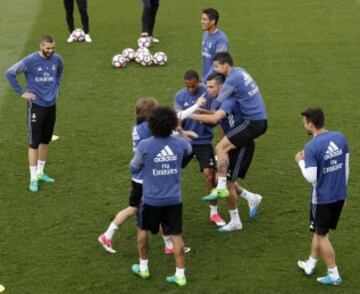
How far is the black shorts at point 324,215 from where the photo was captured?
845 cm

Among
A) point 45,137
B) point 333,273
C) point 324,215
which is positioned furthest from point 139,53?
point 333,273

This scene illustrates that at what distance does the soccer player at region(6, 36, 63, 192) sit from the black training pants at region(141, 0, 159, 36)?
7440 mm

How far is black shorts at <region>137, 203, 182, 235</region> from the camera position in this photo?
844cm

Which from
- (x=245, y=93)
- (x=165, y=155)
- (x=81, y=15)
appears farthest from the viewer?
(x=81, y=15)

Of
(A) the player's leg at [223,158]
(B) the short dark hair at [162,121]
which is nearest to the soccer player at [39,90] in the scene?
(A) the player's leg at [223,158]

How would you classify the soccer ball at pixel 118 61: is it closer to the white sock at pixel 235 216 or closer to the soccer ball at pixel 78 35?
the soccer ball at pixel 78 35

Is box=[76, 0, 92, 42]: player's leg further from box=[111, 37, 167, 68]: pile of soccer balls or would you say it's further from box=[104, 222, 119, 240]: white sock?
box=[104, 222, 119, 240]: white sock

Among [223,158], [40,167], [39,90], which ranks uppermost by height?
[39,90]

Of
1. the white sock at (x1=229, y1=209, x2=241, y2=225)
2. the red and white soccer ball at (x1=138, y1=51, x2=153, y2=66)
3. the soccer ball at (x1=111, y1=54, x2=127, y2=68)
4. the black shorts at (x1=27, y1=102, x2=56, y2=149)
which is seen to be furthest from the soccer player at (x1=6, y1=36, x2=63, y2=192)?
the red and white soccer ball at (x1=138, y1=51, x2=153, y2=66)

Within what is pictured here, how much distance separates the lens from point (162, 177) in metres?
8.26

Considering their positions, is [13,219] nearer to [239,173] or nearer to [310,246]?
Result: [239,173]

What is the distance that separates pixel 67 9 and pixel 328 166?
40.8 feet

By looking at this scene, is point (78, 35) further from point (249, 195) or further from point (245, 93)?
point (245, 93)

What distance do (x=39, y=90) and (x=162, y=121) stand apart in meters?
3.96
